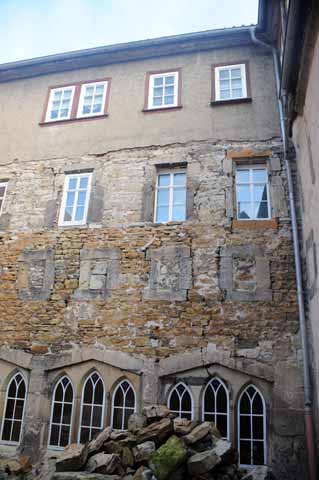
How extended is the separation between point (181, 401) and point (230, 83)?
7149 millimetres

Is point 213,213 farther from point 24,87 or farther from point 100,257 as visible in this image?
point 24,87

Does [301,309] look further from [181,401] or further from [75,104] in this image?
[75,104]

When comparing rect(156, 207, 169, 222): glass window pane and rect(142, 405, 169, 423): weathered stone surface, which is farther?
rect(156, 207, 169, 222): glass window pane

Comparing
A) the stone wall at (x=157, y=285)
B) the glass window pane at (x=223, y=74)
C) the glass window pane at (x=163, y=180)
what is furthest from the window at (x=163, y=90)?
the glass window pane at (x=163, y=180)

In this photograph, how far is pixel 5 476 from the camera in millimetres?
6191

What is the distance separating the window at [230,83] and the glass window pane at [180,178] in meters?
1.99

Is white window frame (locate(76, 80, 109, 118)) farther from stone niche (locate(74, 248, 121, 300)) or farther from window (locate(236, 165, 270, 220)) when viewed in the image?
window (locate(236, 165, 270, 220))

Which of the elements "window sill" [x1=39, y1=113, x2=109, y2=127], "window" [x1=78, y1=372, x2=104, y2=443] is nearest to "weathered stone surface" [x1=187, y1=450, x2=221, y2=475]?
"window" [x1=78, y1=372, x2=104, y2=443]

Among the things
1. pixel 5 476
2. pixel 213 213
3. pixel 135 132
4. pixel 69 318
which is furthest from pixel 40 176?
pixel 5 476

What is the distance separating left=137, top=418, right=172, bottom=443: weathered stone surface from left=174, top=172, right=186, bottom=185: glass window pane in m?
4.91

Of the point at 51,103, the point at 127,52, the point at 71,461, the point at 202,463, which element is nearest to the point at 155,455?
the point at 202,463

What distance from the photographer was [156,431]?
5.48 metres

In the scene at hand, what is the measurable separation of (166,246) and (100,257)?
1419mm

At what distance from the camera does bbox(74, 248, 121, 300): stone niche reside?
7.79 metres
